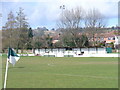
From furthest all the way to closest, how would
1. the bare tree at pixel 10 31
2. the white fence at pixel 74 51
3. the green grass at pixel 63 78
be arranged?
the bare tree at pixel 10 31 → the white fence at pixel 74 51 → the green grass at pixel 63 78

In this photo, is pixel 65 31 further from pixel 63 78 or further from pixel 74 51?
pixel 63 78

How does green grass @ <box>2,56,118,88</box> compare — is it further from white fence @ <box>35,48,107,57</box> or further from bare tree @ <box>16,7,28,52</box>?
bare tree @ <box>16,7,28,52</box>

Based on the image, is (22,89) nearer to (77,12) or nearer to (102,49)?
(102,49)

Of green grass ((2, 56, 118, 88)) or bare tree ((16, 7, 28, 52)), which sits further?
bare tree ((16, 7, 28, 52))

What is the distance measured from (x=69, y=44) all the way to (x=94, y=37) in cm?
1133

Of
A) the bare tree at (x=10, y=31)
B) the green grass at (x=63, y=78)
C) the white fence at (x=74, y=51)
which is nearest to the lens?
the green grass at (x=63, y=78)

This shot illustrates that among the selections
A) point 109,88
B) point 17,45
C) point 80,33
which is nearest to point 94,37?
point 80,33

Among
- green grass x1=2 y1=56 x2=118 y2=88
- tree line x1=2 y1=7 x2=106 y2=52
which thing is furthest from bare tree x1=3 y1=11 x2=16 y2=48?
green grass x1=2 y1=56 x2=118 y2=88

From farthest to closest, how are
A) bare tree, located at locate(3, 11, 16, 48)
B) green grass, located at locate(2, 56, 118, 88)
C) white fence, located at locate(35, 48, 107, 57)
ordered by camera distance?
bare tree, located at locate(3, 11, 16, 48) < white fence, located at locate(35, 48, 107, 57) < green grass, located at locate(2, 56, 118, 88)

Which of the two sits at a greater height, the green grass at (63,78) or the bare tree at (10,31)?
the bare tree at (10,31)

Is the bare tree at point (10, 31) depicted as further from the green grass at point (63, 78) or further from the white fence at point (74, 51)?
the green grass at point (63, 78)

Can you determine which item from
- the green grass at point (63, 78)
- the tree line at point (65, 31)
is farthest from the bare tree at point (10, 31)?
the green grass at point (63, 78)

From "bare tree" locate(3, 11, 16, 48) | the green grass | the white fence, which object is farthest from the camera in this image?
"bare tree" locate(3, 11, 16, 48)

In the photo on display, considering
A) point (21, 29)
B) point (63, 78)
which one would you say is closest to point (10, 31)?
point (21, 29)
